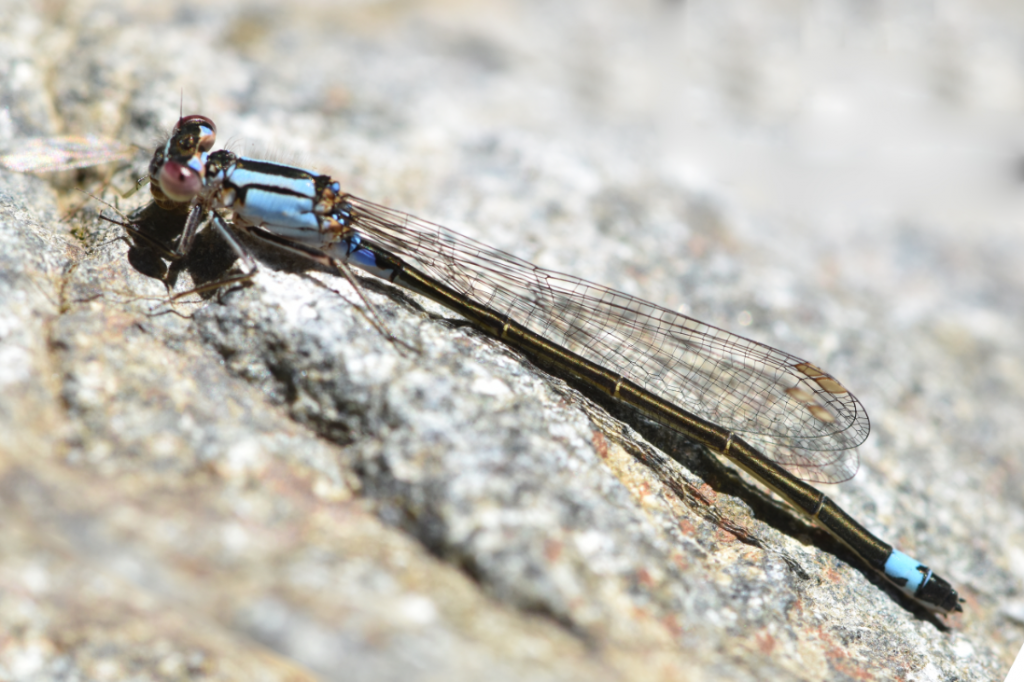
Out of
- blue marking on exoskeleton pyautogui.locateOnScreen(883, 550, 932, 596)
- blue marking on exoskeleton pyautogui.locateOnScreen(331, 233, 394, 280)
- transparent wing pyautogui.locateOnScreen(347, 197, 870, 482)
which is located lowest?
blue marking on exoskeleton pyautogui.locateOnScreen(883, 550, 932, 596)

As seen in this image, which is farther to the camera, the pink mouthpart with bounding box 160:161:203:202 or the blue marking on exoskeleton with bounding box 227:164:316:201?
the blue marking on exoskeleton with bounding box 227:164:316:201

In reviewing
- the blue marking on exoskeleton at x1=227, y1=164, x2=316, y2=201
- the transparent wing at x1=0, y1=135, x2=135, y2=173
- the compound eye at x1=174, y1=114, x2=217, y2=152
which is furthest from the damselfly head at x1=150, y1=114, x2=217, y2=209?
the transparent wing at x1=0, y1=135, x2=135, y2=173

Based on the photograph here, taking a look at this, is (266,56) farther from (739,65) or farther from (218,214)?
(739,65)

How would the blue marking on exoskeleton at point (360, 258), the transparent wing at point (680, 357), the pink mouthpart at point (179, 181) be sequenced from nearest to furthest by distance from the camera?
the pink mouthpart at point (179, 181) < the blue marking on exoskeleton at point (360, 258) < the transparent wing at point (680, 357)

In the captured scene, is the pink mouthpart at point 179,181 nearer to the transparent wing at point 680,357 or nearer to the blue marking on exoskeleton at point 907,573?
the transparent wing at point 680,357

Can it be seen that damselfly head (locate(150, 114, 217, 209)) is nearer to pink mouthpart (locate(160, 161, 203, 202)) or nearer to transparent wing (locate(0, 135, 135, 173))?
pink mouthpart (locate(160, 161, 203, 202))

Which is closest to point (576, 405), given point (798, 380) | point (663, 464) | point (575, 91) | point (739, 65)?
point (663, 464)

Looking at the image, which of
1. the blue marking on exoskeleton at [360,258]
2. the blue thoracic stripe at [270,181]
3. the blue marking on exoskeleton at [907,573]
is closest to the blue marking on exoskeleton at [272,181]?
the blue thoracic stripe at [270,181]
